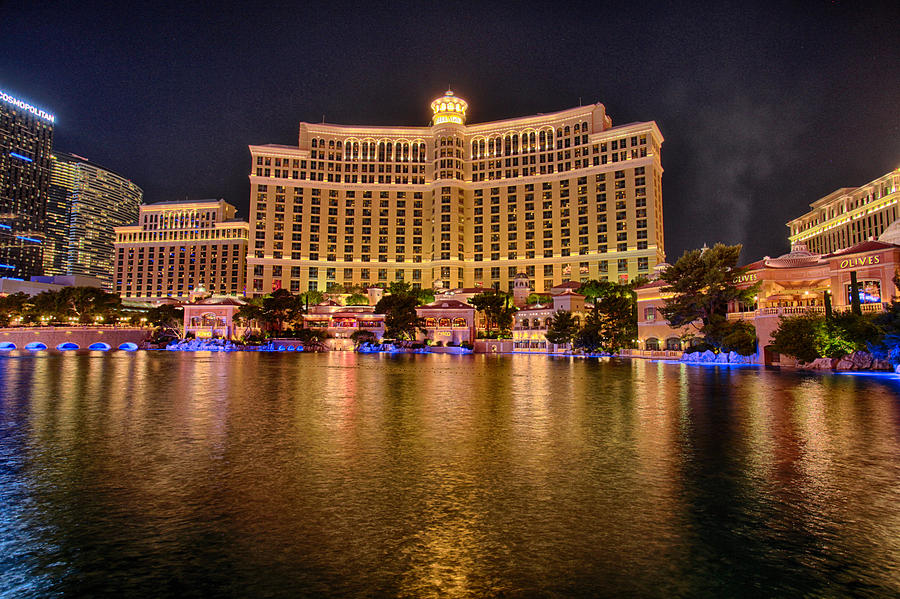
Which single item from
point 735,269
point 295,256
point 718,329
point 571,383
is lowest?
point 571,383

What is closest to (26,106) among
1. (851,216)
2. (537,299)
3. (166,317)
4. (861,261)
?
(166,317)

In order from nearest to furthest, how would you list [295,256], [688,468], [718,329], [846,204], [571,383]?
[688,468], [571,383], [718,329], [846,204], [295,256]

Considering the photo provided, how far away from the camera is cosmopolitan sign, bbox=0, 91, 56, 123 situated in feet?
387

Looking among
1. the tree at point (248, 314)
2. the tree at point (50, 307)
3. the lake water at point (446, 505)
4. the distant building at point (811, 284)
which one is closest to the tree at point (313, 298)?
the tree at point (248, 314)

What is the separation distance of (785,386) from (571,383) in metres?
8.53

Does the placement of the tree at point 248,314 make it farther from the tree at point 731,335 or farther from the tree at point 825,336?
the tree at point 825,336

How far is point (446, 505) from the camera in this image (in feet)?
19.0

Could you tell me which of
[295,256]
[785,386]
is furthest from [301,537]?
[295,256]

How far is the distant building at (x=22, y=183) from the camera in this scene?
118875mm

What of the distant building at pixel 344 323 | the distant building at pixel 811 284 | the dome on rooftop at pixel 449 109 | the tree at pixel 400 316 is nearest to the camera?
the distant building at pixel 811 284

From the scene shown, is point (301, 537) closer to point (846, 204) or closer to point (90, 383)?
point (90, 383)

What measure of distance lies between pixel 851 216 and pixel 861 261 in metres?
77.3

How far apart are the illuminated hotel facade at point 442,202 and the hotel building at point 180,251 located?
28.2 meters

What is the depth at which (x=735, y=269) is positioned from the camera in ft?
134
